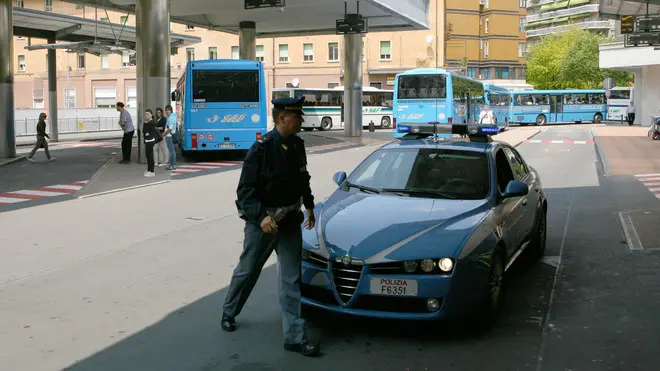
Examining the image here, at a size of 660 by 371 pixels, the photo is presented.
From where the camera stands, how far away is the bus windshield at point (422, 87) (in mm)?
34656

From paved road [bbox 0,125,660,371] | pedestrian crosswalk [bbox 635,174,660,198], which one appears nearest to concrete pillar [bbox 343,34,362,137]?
pedestrian crosswalk [bbox 635,174,660,198]

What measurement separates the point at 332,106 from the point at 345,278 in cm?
4669

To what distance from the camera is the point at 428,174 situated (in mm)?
7379

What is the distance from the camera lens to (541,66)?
295 ft

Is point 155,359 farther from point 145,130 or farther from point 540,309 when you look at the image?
point 145,130

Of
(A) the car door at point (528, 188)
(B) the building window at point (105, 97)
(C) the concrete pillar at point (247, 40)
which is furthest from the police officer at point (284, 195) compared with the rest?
(B) the building window at point (105, 97)

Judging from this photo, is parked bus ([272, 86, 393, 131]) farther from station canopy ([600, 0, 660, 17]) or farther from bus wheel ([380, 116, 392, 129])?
station canopy ([600, 0, 660, 17])

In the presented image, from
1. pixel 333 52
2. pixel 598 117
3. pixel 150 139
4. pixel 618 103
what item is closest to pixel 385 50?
pixel 333 52

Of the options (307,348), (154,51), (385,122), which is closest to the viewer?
(307,348)

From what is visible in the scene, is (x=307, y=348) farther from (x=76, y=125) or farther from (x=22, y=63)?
(x=22, y=63)

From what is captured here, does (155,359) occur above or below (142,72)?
below

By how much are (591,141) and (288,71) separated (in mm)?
39509

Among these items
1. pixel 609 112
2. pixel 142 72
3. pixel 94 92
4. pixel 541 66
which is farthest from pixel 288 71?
pixel 142 72

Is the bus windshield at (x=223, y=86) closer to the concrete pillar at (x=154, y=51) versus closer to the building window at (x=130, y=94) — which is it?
the concrete pillar at (x=154, y=51)
